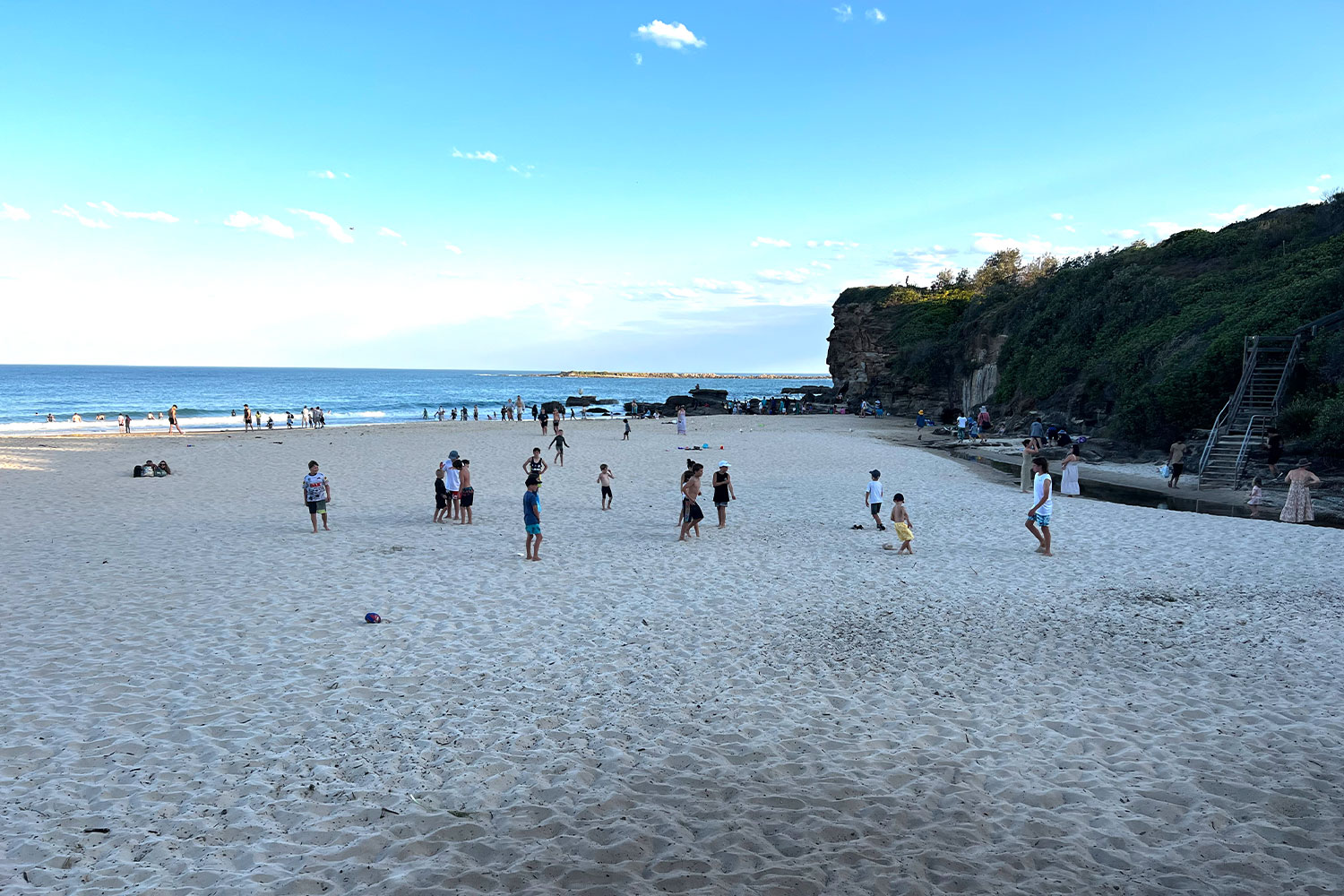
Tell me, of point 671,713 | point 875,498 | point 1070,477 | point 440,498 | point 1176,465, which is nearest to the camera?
point 671,713

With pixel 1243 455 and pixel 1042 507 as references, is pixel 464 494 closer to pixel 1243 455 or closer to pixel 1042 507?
pixel 1042 507

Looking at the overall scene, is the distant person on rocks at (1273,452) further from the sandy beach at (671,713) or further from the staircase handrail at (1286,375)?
the sandy beach at (671,713)

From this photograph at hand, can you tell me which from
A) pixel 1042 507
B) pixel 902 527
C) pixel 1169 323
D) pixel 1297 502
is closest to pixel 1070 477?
pixel 1297 502

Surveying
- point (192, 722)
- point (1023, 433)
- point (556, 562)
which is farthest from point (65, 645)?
point (1023, 433)

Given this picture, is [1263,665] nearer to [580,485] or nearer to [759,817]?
[759,817]

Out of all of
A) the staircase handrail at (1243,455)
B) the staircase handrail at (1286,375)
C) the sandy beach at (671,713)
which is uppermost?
the staircase handrail at (1286,375)

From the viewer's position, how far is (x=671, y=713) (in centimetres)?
689

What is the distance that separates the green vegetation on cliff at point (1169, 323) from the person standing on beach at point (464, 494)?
22712mm

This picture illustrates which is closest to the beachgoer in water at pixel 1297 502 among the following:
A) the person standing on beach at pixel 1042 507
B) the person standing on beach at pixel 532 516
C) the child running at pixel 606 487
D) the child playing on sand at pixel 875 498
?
the person standing on beach at pixel 1042 507

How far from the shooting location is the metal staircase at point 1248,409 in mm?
21562

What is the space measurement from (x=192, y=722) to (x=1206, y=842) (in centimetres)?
786

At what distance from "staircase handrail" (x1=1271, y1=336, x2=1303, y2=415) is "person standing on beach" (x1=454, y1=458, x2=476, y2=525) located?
24.1 metres

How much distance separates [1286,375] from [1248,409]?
5.17 feet

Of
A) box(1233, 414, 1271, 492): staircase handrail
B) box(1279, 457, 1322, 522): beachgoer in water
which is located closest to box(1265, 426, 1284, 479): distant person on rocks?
box(1233, 414, 1271, 492): staircase handrail
